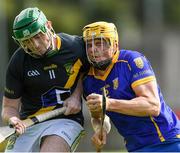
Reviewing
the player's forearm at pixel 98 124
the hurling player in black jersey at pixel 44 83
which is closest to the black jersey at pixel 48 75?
the hurling player in black jersey at pixel 44 83

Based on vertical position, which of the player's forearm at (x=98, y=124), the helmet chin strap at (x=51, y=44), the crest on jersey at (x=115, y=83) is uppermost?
the helmet chin strap at (x=51, y=44)

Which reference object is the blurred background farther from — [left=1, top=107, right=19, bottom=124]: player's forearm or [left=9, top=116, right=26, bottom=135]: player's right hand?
[left=9, top=116, right=26, bottom=135]: player's right hand

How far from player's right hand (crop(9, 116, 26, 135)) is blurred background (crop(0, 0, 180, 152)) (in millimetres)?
7954

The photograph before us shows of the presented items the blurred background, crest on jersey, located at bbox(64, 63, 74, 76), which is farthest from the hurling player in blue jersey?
the blurred background

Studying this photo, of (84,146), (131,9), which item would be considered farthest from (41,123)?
(131,9)

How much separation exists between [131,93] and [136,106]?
19 cm

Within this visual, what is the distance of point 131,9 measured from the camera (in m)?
19.4

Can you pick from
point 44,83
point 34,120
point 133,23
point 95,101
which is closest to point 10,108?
point 34,120

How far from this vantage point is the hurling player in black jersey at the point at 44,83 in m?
6.63

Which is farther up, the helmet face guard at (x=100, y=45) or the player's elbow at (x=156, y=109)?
the helmet face guard at (x=100, y=45)

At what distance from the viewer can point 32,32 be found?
6.56 m

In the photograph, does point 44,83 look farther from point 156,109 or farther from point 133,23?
point 133,23

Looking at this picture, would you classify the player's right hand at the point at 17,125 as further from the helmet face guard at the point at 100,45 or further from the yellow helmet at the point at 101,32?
the yellow helmet at the point at 101,32

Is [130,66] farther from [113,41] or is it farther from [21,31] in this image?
[21,31]
